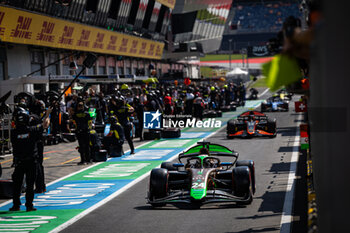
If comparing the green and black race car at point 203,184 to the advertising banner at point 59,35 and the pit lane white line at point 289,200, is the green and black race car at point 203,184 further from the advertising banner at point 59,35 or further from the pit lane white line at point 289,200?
the advertising banner at point 59,35

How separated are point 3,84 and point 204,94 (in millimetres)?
15655

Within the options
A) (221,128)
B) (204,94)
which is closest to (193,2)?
(204,94)

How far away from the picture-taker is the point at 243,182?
9594mm

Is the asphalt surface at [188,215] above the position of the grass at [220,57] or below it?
below

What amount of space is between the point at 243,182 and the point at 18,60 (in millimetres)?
19774

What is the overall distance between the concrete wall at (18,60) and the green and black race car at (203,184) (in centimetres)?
1769

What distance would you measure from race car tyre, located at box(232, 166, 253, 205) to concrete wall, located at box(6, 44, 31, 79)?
61.0 feet

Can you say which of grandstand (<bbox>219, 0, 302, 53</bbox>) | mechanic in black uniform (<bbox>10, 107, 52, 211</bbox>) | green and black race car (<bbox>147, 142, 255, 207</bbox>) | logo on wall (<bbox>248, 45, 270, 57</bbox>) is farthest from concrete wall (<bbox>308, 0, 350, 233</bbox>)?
grandstand (<bbox>219, 0, 302, 53</bbox>)

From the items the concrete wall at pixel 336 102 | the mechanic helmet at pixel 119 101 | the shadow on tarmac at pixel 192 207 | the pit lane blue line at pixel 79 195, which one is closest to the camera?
the concrete wall at pixel 336 102

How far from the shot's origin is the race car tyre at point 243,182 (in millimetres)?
9590

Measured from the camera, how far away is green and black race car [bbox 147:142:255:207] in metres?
9.52

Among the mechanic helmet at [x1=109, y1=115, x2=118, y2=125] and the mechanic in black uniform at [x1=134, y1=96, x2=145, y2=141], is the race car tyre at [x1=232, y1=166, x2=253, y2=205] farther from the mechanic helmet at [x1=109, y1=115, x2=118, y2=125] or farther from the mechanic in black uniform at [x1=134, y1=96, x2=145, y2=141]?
the mechanic in black uniform at [x1=134, y1=96, x2=145, y2=141]

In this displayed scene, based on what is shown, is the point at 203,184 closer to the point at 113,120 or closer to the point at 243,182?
the point at 243,182

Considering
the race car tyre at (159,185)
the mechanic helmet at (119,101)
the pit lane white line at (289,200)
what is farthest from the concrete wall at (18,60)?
the race car tyre at (159,185)
